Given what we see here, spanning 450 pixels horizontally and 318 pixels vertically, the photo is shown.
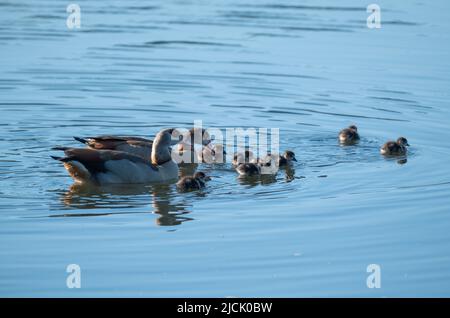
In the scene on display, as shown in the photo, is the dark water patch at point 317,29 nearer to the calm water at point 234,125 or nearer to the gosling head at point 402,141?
the calm water at point 234,125

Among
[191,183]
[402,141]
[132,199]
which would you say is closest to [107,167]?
[132,199]

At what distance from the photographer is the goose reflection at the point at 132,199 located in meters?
12.1

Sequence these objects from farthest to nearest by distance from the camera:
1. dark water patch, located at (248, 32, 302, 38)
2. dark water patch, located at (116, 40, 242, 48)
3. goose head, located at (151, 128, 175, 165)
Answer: dark water patch, located at (248, 32, 302, 38)
dark water patch, located at (116, 40, 242, 48)
goose head, located at (151, 128, 175, 165)

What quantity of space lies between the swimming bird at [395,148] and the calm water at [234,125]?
345 mm

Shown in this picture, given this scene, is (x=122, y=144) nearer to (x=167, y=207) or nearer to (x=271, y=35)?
(x=167, y=207)

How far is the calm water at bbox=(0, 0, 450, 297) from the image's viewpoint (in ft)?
33.1

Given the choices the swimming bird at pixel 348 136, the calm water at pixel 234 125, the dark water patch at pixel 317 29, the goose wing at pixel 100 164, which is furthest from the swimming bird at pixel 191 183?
the dark water patch at pixel 317 29

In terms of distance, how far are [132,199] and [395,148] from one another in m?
4.51

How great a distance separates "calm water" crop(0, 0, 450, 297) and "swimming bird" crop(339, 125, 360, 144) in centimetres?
21

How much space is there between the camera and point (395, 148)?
15164mm

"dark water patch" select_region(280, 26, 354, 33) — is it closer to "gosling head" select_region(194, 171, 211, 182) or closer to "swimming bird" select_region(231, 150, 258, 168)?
"swimming bird" select_region(231, 150, 258, 168)

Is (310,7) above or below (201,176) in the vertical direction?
above

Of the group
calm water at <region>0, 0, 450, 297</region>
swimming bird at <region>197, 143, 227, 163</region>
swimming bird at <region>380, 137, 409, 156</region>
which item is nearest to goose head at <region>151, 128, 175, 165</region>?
calm water at <region>0, 0, 450, 297</region>

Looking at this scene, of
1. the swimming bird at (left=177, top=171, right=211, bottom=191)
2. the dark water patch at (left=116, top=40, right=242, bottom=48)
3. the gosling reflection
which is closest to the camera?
the gosling reflection
